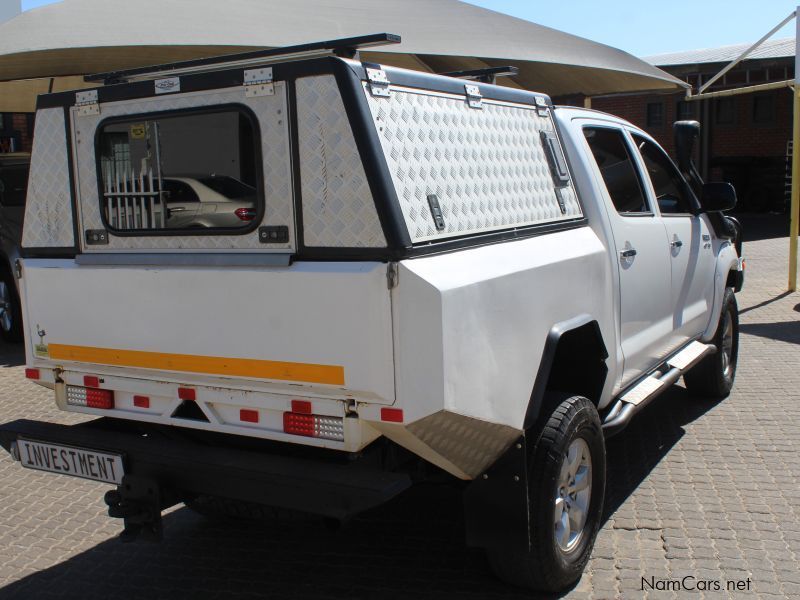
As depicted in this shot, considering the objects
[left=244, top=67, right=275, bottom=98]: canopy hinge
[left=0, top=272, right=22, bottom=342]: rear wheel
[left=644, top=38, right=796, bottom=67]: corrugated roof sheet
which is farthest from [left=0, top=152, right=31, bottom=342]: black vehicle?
[left=644, top=38, right=796, bottom=67]: corrugated roof sheet

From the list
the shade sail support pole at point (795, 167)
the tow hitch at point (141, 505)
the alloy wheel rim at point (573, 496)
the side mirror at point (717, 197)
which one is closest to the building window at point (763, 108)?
the shade sail support pole at point (795, 167)

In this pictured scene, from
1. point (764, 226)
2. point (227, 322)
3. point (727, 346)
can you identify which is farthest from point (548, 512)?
point (764, 226)

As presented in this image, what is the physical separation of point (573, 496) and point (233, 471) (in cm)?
149

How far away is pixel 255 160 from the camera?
3189mm

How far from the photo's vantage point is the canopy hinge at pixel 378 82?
9.96ft

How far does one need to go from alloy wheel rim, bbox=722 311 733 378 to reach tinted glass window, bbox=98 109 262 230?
14.1 feet

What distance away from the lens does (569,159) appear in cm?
430

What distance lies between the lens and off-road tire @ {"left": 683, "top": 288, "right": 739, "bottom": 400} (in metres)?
6.36

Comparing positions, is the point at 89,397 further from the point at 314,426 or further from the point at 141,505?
the point at 314,426

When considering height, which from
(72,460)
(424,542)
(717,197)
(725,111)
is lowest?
(424,542)

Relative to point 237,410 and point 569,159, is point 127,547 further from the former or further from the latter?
point 569,159

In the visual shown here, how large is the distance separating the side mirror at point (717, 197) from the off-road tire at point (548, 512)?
2.51 meters

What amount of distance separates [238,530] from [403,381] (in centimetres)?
202

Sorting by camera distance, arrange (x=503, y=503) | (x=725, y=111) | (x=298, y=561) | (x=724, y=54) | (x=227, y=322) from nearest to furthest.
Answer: (x=227, y=322) < (x=503, y=503) < (x=298, y=561) < (x=724, y=54) < (x=725, y=111)
